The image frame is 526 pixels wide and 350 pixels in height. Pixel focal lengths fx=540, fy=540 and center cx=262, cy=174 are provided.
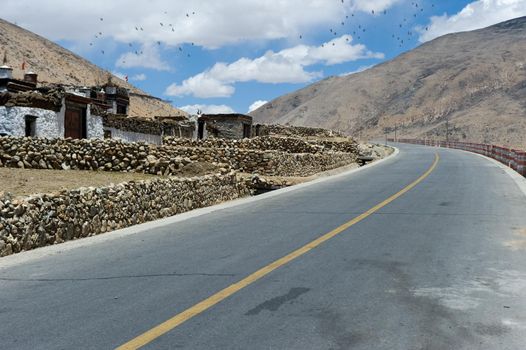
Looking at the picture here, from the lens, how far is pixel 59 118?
97.1 feet

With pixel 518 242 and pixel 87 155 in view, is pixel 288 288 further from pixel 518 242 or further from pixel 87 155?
pixel 87 155

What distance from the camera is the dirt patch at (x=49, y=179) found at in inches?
537

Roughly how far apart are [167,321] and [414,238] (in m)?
5.87

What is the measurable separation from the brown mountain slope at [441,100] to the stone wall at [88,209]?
103278 millimetres

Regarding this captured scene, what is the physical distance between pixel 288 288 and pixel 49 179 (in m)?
12.1

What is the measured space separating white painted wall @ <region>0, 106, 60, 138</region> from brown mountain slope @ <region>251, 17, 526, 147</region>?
317 feet

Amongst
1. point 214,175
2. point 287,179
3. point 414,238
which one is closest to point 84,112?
point 287,179

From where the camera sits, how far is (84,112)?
3180 centimetres

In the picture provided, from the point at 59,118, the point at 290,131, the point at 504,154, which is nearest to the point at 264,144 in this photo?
the point at 59,118

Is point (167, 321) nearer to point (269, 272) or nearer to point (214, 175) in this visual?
point (269, 272)

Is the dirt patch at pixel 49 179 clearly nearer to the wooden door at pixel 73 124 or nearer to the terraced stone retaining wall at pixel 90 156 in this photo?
the terraced stone retaining wall at pixel 90 156

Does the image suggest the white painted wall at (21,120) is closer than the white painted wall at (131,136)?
Yes

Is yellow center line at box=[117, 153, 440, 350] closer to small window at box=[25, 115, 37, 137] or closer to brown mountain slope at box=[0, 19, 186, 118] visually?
small window at box=[25, 115, 37, 137]

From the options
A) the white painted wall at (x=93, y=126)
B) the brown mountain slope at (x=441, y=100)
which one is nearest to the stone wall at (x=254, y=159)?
the white painted wall at (x=93, y=126)
